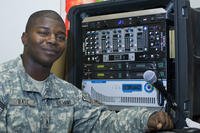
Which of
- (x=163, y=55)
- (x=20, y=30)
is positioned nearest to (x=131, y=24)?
(x=163, y=55)

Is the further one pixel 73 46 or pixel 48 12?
pixel 73 46

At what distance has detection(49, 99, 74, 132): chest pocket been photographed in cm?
127

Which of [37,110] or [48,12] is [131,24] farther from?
[37,110]

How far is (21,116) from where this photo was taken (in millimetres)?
1187

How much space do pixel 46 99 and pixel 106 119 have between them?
0.23m

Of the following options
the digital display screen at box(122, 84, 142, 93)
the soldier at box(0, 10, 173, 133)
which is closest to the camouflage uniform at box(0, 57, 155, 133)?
the soldier at box(0, 10, 173, 133)

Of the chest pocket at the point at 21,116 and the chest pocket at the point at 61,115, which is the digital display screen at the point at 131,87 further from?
the chest pocket at the point at 21,116

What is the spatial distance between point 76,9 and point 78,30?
0.09m

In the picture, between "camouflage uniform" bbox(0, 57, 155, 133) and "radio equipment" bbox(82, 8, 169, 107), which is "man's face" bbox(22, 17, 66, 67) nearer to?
"camouflage uniform" bbox(0, 57, 155, 133)

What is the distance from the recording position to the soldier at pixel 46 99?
118 cm

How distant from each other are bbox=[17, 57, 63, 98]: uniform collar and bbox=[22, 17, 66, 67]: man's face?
5cm

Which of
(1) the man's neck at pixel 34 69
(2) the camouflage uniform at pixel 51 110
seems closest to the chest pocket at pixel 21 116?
(2) the camouflage uniform at pixel 51 110

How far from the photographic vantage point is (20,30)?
6.82ft

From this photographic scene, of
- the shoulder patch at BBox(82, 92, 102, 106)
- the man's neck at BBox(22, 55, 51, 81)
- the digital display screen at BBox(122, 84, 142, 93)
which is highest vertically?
the man's neck at BBox(22, 55, 51, 81)
